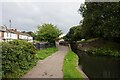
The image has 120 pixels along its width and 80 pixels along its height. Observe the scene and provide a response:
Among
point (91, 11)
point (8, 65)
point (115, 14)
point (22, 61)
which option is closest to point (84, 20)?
point (91, 11)

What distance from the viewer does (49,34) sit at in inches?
2003

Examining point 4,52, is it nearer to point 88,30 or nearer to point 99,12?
point 99,12

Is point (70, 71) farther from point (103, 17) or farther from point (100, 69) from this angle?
point (103, 17)

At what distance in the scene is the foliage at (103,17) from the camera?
40.7 metres

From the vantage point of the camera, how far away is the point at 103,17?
44.0 m

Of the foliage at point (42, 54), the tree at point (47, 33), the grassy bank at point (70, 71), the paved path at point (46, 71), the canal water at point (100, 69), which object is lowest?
the canal water at point (100, 69)

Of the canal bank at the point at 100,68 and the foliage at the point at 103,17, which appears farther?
the foliage at the point at 103,17

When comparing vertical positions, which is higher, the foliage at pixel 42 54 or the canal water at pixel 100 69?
the foliage at pixel 42 54

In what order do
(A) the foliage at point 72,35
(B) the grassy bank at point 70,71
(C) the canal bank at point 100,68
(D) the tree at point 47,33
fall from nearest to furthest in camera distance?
1. (B) the grassy bank at point 70,71
2. (C) the canal bank at point 100,68
3. (D) the tree at point 47,33
4. (A) the foliage at point 72,35

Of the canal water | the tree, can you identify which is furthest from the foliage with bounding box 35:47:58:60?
the tree

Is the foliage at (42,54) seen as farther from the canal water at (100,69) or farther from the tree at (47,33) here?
the tree at (47,33)

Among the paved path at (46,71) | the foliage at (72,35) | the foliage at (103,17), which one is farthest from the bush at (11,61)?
the foliage at (72,35)

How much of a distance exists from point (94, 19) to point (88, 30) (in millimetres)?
5324

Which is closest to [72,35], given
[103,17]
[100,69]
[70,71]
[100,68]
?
[103,17]
